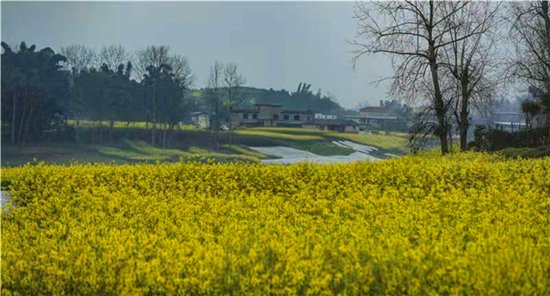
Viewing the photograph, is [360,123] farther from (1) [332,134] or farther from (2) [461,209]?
(2) [461,209]

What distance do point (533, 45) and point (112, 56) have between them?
912cm

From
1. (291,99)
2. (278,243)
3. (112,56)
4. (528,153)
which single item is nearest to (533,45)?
(528,153)

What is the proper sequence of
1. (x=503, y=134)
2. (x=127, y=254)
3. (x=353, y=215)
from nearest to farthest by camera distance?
(x=127, y=254) → (x=353, y=215) → (x=503, y=134)

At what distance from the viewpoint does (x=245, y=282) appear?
230 cm

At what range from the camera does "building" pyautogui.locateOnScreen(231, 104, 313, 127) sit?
25.4ft

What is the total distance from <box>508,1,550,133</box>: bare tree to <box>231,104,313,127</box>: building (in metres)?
5.37

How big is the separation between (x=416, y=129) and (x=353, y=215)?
6.64 m

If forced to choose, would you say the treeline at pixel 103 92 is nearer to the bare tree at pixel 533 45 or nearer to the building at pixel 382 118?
the building at pixel 382 118

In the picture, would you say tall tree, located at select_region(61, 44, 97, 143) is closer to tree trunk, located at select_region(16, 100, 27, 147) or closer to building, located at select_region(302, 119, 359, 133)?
tree trunk, located at select_region(16, 100, 27, 147)

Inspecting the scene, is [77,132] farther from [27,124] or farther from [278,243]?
[278,243]

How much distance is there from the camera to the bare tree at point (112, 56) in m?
7.32

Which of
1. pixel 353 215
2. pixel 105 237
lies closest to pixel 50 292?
pixel 105 237

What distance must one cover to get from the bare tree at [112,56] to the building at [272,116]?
1.71 meters

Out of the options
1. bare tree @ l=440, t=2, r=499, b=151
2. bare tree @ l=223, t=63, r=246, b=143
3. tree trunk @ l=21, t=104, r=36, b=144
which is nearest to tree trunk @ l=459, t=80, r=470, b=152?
bare tree @ l=440, t=2, r=499, b=151
